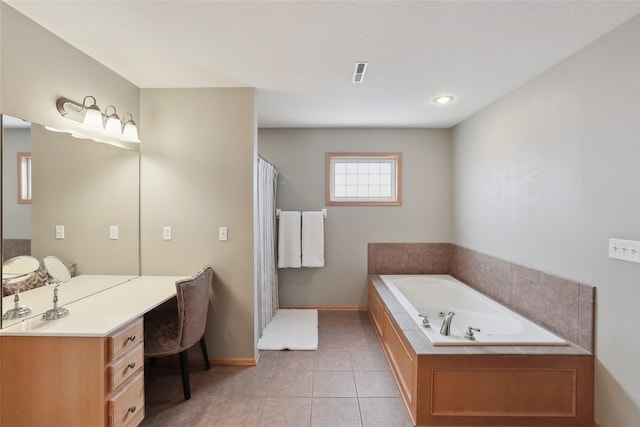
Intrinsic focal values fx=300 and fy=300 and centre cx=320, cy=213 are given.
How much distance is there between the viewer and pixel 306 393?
2148mm

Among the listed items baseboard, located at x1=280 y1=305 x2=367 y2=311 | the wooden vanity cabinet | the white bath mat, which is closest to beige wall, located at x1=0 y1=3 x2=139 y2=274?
the wooden vanity cabinet

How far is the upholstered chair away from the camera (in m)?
1.97

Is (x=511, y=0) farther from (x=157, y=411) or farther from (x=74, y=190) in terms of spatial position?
(x=157, y=411)

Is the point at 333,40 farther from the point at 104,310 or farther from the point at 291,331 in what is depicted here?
the point at 291,331

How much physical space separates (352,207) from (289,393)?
225 centimetres

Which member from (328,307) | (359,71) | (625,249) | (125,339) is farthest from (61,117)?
(625,249)

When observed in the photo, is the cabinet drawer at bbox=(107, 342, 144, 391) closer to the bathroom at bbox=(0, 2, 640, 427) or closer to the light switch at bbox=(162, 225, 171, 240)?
the bathroom at bbox=(0, 2, 640, 427)

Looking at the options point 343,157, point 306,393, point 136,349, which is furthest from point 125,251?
point 343,157

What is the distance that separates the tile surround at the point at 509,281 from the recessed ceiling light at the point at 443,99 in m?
1.52

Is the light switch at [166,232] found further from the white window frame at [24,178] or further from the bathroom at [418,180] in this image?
the white window frame at [24,178]

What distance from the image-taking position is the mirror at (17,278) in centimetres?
152

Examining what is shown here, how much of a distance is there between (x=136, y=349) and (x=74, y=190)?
114 cm

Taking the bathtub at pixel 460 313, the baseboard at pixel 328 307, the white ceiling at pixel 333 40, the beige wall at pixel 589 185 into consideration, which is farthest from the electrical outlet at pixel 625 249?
the baseboard at pixel 328 307

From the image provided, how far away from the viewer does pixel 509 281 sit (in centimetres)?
255
